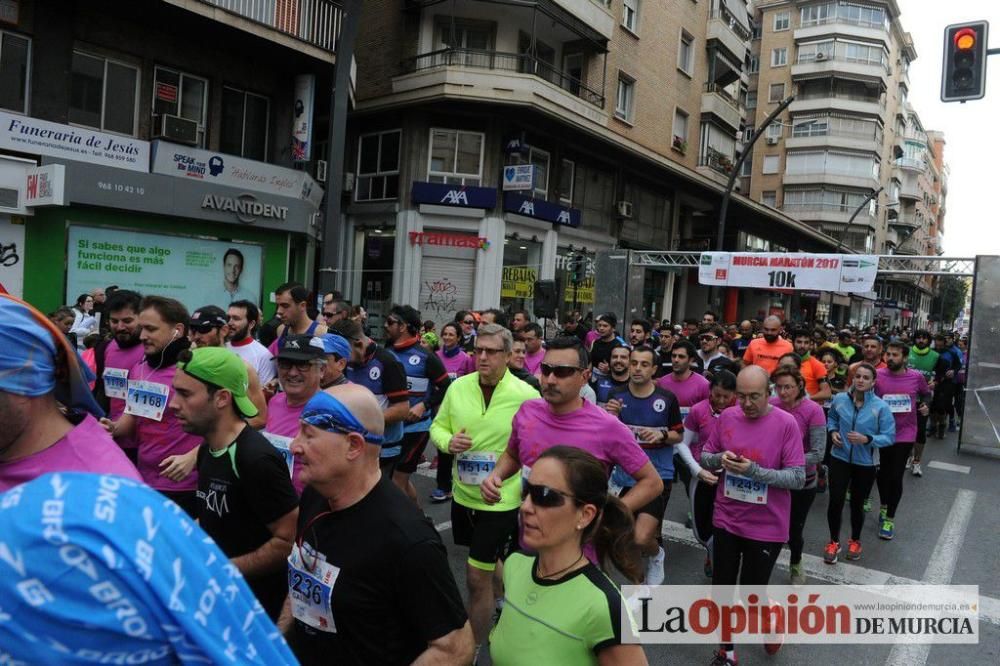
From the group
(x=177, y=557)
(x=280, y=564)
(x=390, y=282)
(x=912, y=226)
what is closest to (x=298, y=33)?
(x=390, y=282)

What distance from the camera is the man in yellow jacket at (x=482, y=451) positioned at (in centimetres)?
426

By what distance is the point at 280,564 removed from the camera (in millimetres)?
2764

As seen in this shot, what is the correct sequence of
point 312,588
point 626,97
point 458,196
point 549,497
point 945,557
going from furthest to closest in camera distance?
point 626,97 < point 458,196 < point 945,557 < point 549,497 < point 312,588

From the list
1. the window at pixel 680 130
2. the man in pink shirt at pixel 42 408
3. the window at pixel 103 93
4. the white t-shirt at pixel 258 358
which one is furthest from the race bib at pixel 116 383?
the window at pixel 680 130

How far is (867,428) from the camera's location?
6.60 metres

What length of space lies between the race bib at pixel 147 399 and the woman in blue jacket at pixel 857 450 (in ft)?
19.3

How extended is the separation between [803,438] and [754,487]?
139 centimetres

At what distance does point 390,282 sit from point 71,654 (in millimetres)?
20692

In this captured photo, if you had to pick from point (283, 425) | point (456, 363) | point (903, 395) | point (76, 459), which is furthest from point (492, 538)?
point (903, 395)

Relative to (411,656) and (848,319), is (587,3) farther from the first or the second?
(848,319)

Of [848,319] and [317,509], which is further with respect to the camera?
[848,319]

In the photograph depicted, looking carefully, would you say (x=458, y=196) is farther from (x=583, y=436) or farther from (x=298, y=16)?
(x=583, y=436)

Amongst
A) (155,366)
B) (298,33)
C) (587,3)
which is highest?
(587,3)

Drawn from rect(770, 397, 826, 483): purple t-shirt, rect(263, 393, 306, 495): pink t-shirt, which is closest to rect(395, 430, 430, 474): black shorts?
rect(263, 393, 306, 495): pink t-shirt
